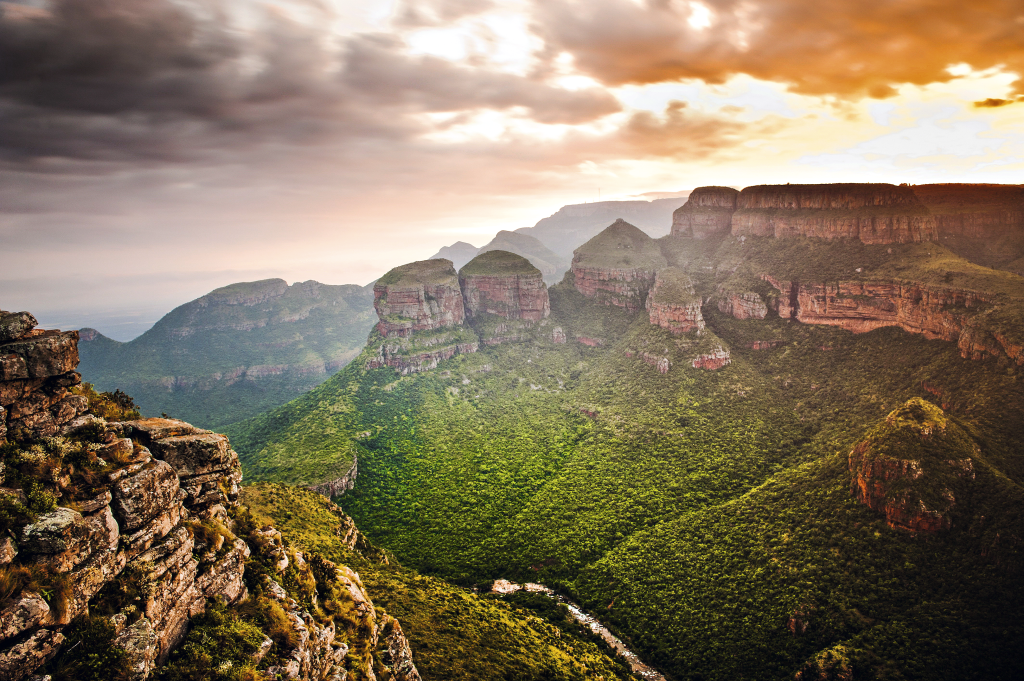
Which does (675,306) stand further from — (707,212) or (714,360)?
(707,212)

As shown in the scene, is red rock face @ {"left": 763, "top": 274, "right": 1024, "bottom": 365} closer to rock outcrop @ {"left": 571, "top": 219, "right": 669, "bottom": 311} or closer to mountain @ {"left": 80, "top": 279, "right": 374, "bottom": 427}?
rock outcrop @ {"left": 571, "top": 219, "right": 669, "bottom": 311}

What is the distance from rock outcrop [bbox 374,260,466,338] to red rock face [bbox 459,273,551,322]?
23.4ft

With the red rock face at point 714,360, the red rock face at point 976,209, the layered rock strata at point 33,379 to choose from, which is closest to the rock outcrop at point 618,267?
the red rock face at point 714,360

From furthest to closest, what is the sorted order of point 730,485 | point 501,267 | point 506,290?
point 501,267
point 506,290
point 730,485

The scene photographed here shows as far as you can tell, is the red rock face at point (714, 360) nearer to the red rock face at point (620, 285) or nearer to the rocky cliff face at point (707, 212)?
the red rock face at point (620, 285)

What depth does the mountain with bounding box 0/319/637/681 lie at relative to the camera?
14539 millimetres

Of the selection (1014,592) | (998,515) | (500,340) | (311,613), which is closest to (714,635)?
(1014,592)

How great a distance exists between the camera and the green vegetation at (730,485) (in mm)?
41125

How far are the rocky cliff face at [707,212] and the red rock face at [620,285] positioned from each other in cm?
2486

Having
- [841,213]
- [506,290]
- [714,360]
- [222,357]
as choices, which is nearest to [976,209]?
[841,213]

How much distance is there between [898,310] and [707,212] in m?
70.9

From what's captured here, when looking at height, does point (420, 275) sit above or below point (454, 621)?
above

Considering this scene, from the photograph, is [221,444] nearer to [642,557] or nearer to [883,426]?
[642,557]

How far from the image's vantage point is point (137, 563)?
1734 centimetres
